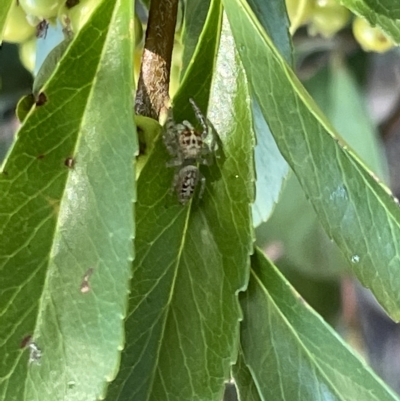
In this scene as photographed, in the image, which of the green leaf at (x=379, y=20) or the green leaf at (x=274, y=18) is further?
the green leaf at (x=274, y=18)

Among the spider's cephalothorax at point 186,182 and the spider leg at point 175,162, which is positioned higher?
the spider leg at point 175,162

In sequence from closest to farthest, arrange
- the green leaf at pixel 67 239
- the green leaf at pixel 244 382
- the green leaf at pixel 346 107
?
the green leaf at pixel 67 239, the green leaf at pixel 244 382, the green leaf at pixel 346 107

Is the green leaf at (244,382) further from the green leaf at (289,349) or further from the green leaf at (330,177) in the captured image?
the green leaf at (330,177)

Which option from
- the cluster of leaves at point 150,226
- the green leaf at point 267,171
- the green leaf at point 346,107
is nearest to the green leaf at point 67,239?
the cluster of leaves at point 150,226

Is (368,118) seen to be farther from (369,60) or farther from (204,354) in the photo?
(204,354)

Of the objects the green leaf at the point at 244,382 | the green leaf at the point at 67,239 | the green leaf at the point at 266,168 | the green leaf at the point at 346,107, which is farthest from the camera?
the green leaf at the point at 346,107

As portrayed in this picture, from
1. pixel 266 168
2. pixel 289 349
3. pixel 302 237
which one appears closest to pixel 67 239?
pixel 289 349

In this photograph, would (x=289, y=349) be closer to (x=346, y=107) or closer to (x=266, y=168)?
(x=266, y=168)
